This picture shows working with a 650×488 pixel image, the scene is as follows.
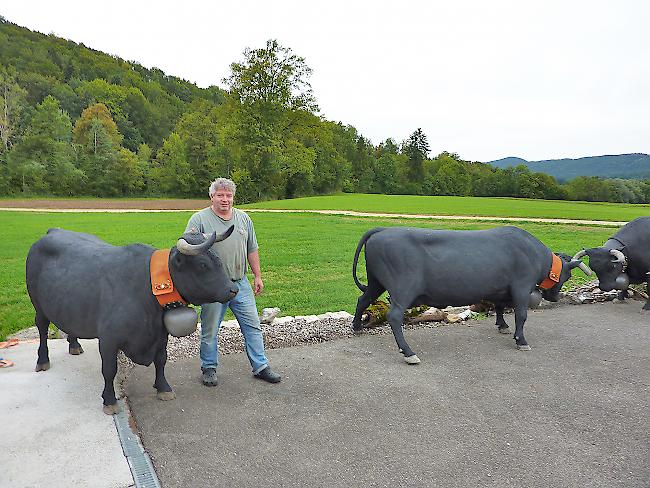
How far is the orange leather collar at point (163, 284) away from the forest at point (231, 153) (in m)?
42.4

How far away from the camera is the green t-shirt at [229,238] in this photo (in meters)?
4.66

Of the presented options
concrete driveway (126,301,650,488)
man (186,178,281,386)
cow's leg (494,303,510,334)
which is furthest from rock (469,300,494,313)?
man (186,178,281,386)

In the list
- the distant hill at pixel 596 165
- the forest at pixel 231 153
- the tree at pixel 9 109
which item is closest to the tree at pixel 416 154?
the forest at pixel 231 153

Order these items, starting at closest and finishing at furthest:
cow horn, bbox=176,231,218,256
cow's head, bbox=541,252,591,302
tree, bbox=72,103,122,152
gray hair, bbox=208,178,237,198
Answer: cow horn, bbox=176,231,218,256 → gray hair, bbox=208,178,237,198 → cow's head, bbox=541,252,591,302 → tree, bbox=72,103,122,152

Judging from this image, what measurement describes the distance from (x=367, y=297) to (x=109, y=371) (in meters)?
3.29

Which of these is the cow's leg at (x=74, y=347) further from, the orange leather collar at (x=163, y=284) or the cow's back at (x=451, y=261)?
the cow's back at (x=451, y=261)

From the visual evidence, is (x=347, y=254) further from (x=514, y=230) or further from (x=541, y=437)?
(x=541, y=437)

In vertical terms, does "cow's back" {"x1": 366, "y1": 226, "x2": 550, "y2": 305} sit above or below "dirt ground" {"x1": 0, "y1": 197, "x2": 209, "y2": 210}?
above

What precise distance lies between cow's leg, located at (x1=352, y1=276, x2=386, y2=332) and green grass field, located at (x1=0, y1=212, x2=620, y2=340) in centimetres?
152

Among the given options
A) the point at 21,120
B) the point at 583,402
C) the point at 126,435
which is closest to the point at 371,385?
the point at 583,402

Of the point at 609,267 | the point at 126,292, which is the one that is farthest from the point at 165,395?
the point at 609,267

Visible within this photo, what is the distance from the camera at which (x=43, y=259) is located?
4.70 m

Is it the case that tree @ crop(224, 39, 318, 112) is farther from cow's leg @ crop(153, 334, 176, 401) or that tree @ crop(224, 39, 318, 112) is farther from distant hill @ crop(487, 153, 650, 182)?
distant hill @ crop(487, 153, 650, 182)

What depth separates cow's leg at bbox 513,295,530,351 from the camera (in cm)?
591
